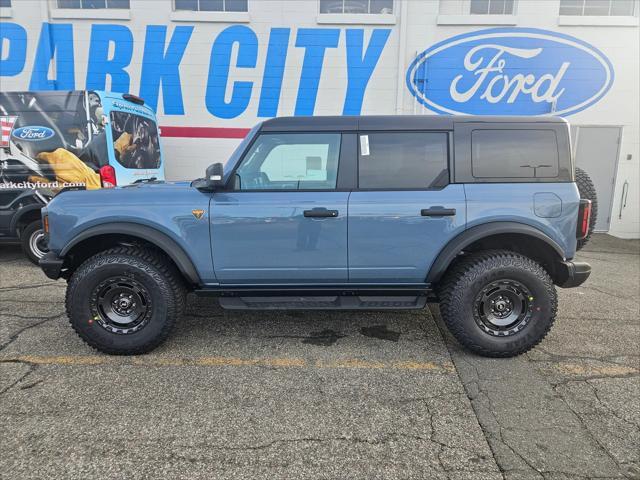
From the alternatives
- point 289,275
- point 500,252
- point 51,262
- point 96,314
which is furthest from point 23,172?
point 500,252

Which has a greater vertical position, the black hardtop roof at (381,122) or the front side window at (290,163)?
the black hardtop roof at (381,122)

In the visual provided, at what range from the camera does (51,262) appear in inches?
129

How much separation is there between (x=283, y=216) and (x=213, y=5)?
Answer: 23.8ft

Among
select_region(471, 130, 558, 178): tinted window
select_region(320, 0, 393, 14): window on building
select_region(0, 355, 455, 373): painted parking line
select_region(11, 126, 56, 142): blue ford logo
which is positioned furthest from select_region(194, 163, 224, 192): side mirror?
select_region(320, 0, 393, 14): window on building

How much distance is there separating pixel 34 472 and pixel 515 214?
343 centimetres

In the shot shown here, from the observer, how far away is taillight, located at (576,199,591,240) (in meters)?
3.26

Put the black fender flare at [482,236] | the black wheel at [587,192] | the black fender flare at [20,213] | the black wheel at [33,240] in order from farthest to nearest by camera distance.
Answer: the black wheel at [33,240]
the black fender flare at [20,213]
the black wheel at [587,192]
the black fender flare at [482,236]

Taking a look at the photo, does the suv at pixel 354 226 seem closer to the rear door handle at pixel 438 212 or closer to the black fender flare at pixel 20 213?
the rear door handle at pixel 438 212

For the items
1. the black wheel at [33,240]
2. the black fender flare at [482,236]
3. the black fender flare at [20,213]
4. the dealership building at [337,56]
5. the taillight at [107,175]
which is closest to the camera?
the black fender flare at [482,236]

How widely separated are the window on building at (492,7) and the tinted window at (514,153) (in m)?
6.63

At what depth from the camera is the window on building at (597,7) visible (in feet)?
27.5

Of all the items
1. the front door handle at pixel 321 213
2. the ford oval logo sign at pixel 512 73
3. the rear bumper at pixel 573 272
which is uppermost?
the ford oval logo sign at pixel 512 73

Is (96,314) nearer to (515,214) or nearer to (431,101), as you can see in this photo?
(515,214)

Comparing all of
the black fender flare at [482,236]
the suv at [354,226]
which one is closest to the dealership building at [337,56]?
the suv at [354,226]
